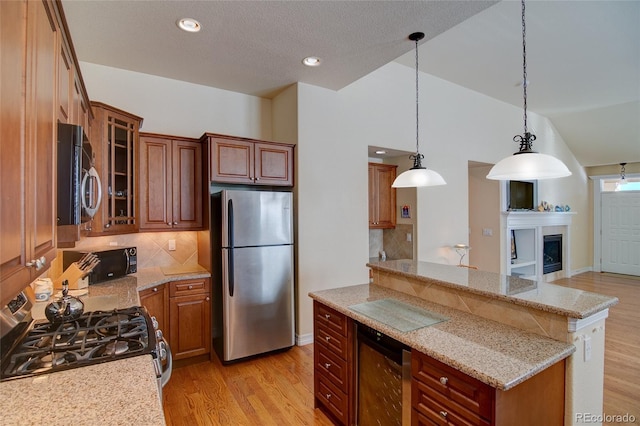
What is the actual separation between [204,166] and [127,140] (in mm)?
706

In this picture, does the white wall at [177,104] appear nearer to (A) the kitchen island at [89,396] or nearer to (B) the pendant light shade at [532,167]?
(A) the kitchen island at [89,396]

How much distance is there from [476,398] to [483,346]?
0.92ft

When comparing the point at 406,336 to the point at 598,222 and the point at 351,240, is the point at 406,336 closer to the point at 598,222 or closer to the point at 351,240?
the point at 351,240

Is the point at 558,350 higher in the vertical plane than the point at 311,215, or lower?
lower

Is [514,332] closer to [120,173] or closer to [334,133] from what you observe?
[334,133]

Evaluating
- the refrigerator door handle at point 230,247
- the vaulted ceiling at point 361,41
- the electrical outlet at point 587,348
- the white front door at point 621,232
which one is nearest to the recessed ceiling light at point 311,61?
the vaulted ceiling at point 361,41

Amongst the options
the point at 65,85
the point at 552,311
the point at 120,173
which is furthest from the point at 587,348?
the point at 120,173

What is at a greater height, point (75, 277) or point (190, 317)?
point (75, 277)

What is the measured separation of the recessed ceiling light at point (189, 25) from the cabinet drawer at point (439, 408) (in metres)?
2.80

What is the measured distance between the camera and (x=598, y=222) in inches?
318

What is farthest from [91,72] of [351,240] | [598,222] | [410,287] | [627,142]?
[598,222]

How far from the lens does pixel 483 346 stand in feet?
4.99

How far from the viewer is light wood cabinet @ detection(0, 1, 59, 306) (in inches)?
28.1

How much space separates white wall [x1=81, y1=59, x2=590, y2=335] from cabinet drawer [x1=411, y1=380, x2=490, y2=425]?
2.16m
